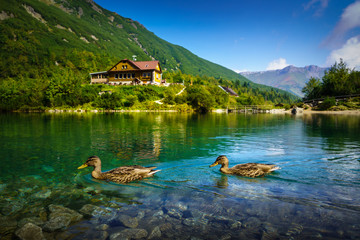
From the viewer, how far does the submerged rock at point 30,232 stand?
5188 millimetres

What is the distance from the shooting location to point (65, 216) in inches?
242

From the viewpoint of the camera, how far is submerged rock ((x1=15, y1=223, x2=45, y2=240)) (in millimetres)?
5188

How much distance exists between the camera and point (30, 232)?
5297 mm

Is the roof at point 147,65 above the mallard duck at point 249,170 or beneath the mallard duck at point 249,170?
above

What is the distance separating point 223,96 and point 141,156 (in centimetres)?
8211

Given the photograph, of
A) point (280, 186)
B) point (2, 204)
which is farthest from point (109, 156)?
point (280, 186)

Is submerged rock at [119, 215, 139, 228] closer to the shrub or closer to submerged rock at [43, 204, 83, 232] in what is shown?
submerged rock at [43, 204, 83, 232]

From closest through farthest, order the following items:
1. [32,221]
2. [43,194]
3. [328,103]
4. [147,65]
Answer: [32,221] → [43,194] → [328,103] → [147,65]

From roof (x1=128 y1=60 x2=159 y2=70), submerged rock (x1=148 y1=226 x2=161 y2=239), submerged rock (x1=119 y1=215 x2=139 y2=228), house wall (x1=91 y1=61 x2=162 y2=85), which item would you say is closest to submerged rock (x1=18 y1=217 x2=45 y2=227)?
submerged rock (x1=119 y1=215 x2=139 y2=228)

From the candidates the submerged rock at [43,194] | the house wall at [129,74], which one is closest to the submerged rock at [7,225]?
the submerged rock at [43,194]

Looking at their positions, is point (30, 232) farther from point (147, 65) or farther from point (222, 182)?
point (147, 65)

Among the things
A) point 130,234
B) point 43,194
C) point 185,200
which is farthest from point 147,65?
point 130,234

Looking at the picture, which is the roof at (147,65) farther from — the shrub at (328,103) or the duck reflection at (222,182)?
the duck reflection at (222,182)

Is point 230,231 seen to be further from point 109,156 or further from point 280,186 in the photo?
point 109,156
